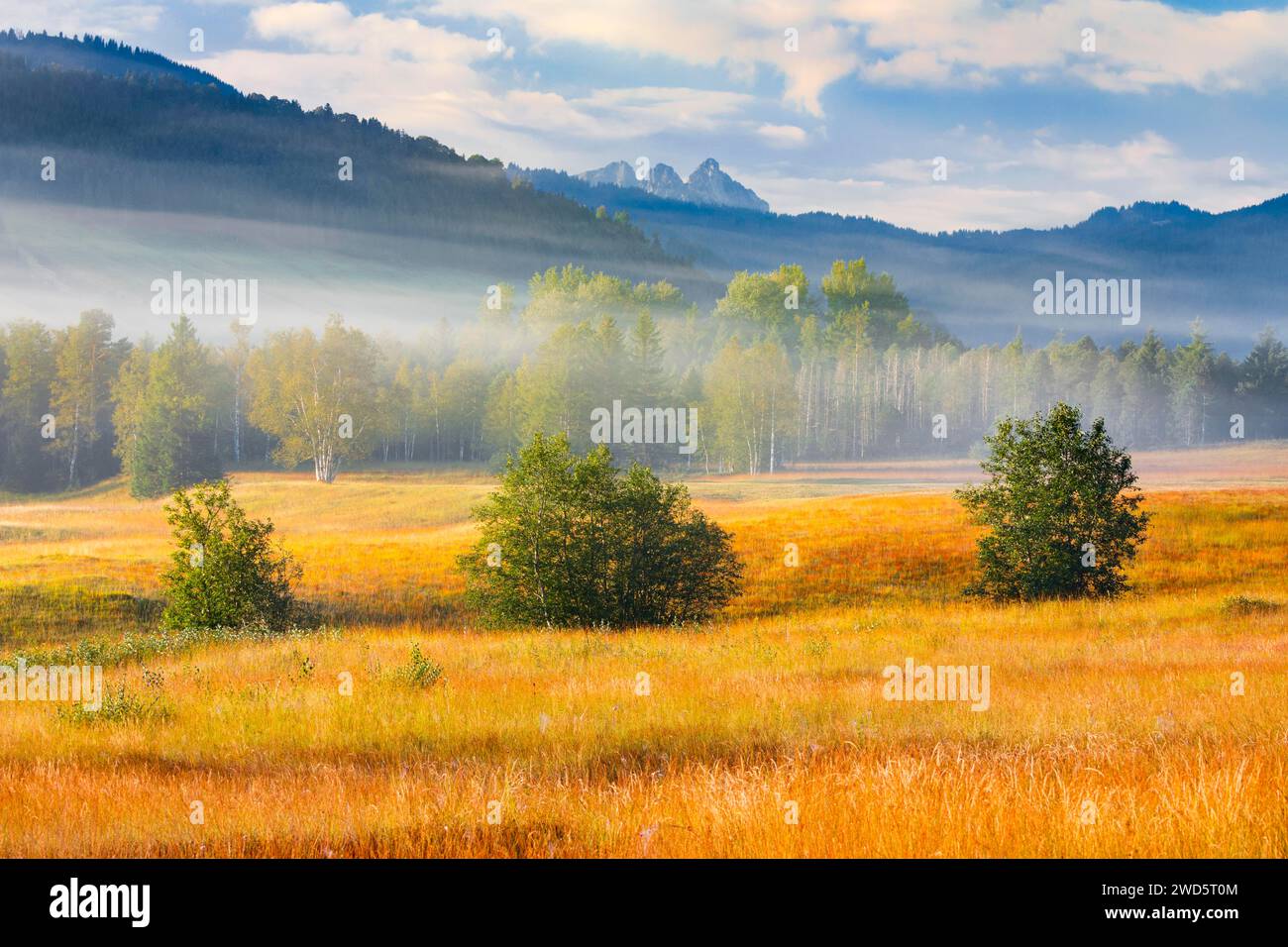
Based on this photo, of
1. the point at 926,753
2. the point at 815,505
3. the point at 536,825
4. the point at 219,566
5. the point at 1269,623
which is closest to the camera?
the point at 536,825

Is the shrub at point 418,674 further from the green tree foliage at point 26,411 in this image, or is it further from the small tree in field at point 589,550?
the green tree foliage at point 26,411

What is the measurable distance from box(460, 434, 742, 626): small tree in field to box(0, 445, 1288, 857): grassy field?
6.58ft

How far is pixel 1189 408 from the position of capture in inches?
5084

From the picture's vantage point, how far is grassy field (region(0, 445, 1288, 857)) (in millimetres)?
6582

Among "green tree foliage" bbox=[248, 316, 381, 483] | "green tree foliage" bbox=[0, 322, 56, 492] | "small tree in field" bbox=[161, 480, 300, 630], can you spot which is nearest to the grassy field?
"small tree in field" bbox=[161, 480, 300, 630]

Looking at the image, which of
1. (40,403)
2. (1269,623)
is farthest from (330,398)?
(1269,623)

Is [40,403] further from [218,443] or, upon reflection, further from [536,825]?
[536,825]

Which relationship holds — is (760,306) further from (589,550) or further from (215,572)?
(215,572)

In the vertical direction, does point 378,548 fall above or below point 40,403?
below

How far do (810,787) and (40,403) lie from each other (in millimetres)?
116426

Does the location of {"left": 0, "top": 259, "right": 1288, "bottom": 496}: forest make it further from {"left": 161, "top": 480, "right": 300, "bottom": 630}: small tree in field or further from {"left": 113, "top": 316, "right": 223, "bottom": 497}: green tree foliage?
{"left": 161, "top": 480, "right": 300, "bottom": 630}: small tree in field

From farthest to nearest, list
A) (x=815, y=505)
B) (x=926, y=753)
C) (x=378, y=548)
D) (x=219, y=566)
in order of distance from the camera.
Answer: (x=815, y=505), (x=378, y=548), (x=219, y=566), (x=926, y=753)

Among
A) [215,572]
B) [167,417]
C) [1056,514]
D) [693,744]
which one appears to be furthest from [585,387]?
[693,744]

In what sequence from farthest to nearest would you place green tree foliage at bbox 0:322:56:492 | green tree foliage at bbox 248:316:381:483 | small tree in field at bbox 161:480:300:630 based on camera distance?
green tree foliage at bbox 0:322:56:492 < green tree foliage at bbox 248:316:381:483 < small tree in field at bbox 161:480:300:630
